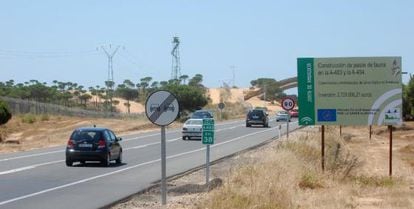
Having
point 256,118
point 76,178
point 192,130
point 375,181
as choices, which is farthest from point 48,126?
point 375,181

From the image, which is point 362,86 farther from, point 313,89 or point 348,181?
point 348,181

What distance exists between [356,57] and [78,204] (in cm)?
1141

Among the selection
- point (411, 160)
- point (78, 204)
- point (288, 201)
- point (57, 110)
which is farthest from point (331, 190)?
point (57, 110)

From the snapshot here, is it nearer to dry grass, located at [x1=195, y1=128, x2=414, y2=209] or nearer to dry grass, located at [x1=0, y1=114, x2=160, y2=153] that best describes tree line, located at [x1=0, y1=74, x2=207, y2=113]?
dry grass, located at [x1=0, y1=114, x2=160, y2=153]

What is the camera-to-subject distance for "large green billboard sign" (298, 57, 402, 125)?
23.3 meters

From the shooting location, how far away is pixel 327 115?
77.3ft

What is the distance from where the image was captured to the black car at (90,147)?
26734mm

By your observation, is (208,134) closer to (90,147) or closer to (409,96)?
(90,147)

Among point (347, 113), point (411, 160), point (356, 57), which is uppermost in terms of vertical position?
point (356, 57)

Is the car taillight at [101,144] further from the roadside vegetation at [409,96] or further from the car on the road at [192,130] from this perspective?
the roadside vegetation at [409,96]

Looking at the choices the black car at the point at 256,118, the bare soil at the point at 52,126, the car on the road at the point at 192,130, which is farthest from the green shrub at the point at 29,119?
the car on the road at the point at 192,130

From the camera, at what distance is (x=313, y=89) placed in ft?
77.4

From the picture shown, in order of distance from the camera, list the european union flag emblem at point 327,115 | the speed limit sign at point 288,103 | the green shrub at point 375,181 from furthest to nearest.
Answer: the speed limit sign at point 288,103
the european union flag emblem at point 327,115
the green shrub at point 375,181

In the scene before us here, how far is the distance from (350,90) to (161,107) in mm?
11302
